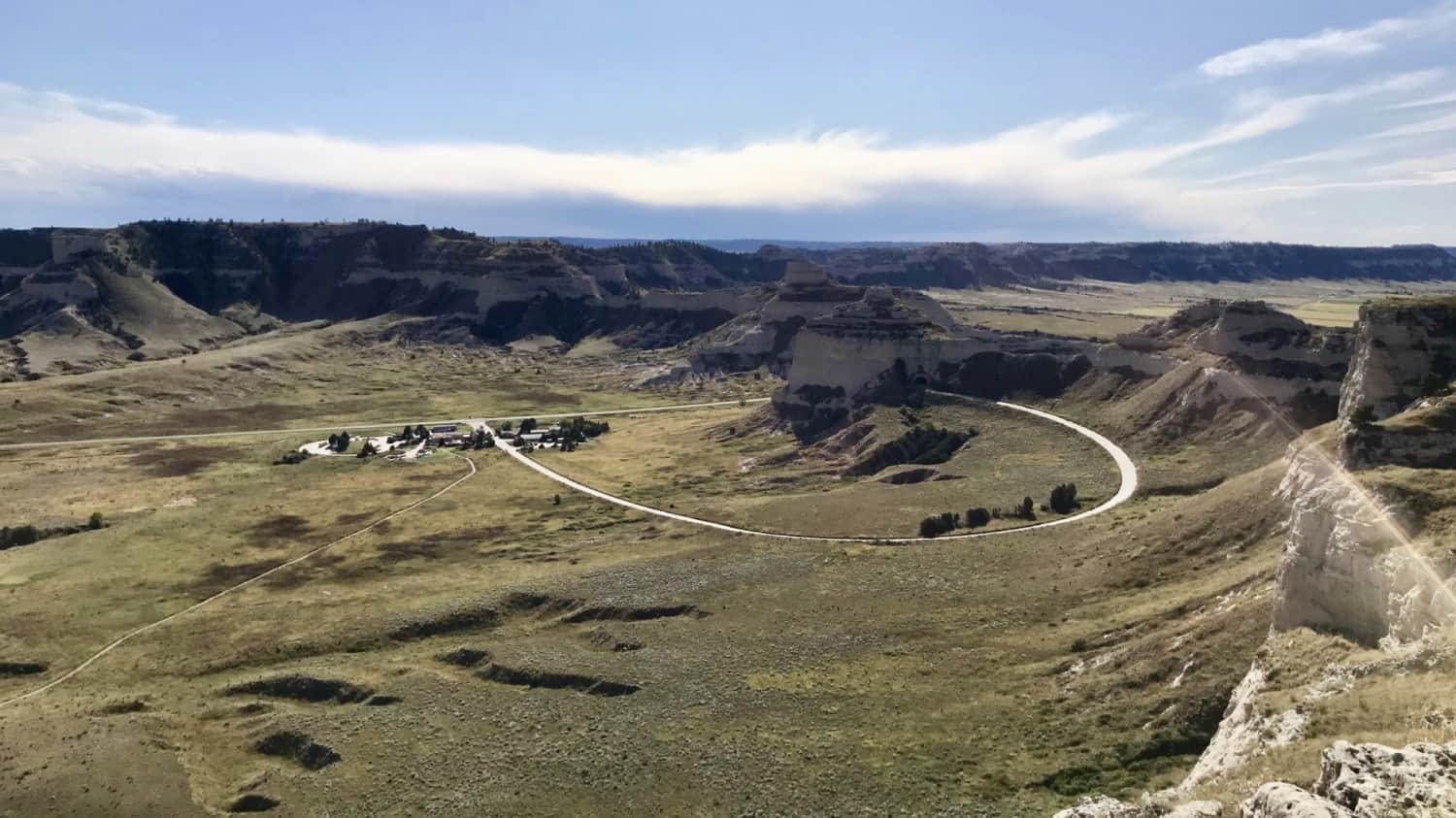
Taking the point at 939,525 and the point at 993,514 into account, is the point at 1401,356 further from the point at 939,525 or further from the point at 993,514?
the point at 939,525

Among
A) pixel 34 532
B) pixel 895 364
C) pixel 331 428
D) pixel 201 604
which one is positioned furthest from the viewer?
pixel 331 428

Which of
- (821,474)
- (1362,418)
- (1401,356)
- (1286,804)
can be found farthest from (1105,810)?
(821,474)

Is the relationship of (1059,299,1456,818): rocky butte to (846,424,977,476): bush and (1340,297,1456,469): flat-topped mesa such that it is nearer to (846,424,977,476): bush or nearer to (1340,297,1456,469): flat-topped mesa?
(1340,297,1456,469): flat-topped mesa

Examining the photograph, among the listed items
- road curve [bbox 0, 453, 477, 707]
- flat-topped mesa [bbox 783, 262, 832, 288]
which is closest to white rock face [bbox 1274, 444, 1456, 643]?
road curve [bbox 0, 453, 477, 707]

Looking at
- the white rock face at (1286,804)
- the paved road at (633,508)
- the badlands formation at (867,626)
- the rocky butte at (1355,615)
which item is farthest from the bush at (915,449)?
the white rock face at (1286,804)

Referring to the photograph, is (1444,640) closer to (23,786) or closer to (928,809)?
(928,809)

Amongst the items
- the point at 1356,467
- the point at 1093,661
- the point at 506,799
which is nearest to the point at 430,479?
the point at 506,799
